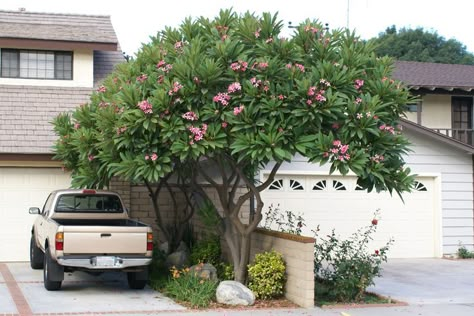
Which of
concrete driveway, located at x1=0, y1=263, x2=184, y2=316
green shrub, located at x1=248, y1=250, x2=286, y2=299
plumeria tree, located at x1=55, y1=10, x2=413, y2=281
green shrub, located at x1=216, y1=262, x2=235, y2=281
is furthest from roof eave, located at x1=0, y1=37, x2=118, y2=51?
green shrub, located at x1=248, y1=250, x2=286, y2=299

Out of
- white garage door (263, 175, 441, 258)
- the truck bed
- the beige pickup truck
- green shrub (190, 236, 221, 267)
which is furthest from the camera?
white garage door (263, 175, 441, 258)

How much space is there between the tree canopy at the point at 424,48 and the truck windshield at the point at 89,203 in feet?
158


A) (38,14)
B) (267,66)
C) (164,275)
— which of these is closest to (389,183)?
(267,66)

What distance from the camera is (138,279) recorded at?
13602mm

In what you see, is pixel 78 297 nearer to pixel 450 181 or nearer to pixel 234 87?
pixel 234 87

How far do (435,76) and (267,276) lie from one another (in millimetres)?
15591

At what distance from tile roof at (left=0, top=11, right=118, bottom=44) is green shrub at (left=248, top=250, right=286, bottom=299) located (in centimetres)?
1076

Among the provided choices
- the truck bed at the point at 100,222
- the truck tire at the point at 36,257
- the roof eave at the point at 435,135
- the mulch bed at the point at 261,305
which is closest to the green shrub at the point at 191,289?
the mulch bed at the point at 261,305

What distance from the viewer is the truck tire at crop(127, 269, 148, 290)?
533 inches

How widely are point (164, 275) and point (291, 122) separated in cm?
495

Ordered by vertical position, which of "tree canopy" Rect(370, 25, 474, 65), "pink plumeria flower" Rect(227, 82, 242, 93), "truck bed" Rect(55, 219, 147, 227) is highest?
"tree canopy" Rect(370, 25, 474, 65)

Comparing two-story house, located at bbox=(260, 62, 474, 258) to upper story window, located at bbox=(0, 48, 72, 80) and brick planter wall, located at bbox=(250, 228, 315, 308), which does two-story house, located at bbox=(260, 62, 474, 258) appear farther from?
upper story window, located at bbox=(0, 48, 72, 80)

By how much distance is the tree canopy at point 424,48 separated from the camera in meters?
61.2

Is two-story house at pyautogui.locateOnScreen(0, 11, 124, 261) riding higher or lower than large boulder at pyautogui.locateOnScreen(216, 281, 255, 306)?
higher
